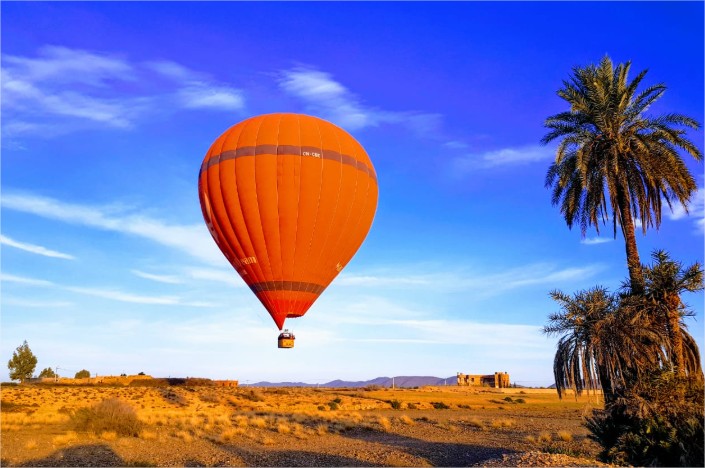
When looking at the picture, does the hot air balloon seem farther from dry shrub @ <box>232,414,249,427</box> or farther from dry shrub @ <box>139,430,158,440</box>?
dry shrub @ <box>139,430,158,440</box>

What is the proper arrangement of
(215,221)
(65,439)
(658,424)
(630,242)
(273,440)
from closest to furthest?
1. (658,424)
2. (630,242)
3. (65,439)
4. (273,440)
5. (215,221)

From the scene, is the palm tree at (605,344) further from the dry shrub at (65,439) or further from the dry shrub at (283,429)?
the dry shrub at (65,439)

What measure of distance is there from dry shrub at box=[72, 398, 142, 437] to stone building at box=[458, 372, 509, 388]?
84637mm

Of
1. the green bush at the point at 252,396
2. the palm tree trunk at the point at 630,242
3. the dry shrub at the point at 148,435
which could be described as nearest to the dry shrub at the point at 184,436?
the dry shrub at the point at 148,435

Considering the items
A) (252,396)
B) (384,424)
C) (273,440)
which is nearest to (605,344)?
(273,440)

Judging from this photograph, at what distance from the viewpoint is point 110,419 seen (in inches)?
1171

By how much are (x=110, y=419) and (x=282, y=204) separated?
587 inches

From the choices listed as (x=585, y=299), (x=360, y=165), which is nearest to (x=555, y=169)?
(x=585, y=299)

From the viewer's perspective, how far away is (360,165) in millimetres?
33750

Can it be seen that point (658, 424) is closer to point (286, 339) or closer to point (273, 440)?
point (273, 440)

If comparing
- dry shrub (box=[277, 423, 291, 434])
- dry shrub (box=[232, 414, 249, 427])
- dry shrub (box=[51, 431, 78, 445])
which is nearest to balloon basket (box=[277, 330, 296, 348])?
dry shrub (box=[277, 423, 291, 434])

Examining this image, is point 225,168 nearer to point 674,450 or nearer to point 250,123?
point 250,123

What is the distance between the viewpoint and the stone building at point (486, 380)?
108562mm

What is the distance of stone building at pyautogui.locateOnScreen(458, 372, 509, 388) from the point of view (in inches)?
4274
